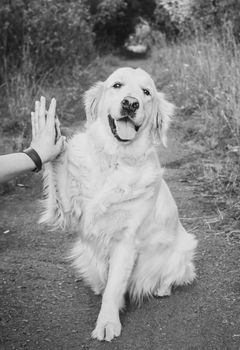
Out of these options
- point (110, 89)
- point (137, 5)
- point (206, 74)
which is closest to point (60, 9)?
point (206, 74)

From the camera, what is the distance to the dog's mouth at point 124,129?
9.07 ft

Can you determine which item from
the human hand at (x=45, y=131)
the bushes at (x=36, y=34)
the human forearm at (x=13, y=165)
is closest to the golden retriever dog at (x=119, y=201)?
the human hand at (x=45, y=131)

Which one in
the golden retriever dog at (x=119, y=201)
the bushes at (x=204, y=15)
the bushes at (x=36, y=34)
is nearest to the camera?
the golden retriever dog at (x=119, y=201)

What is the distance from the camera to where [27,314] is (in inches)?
102

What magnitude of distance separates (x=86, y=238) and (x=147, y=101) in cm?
88

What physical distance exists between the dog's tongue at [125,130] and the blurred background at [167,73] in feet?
5.51

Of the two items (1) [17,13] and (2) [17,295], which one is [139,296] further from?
(1) [17,13]

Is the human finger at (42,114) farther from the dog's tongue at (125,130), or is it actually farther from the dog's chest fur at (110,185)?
the dog's tongue at (125,130)

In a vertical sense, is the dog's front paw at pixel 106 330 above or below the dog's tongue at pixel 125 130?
below

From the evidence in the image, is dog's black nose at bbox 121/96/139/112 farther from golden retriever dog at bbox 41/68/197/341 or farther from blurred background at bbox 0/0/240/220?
blurred background at bbox 0/0/240/220

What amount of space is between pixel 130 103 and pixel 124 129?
175 mm

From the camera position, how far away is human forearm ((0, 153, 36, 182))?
2.08 meters

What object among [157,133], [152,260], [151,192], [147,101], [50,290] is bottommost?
[50,290]

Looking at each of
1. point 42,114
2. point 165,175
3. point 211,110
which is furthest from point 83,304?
point 211,110
